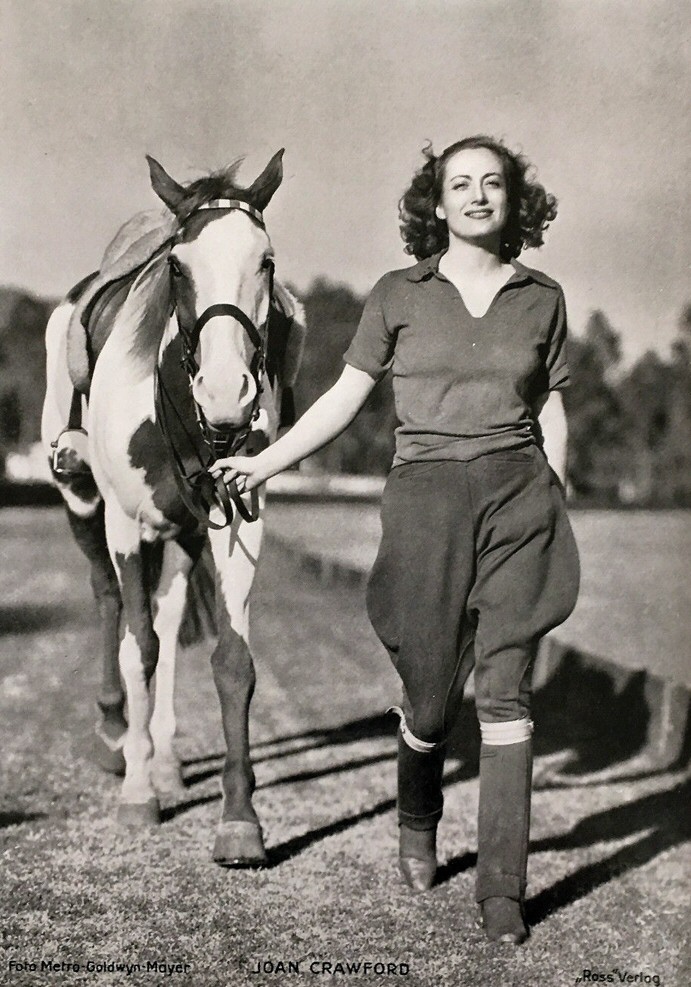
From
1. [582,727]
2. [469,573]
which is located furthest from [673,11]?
[582,727]

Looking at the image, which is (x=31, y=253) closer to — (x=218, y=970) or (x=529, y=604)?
(x=529, y=604)

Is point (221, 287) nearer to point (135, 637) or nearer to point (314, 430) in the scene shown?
point (314, 430)

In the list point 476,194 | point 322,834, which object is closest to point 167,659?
point 322,834

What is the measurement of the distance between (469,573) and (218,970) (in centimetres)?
134

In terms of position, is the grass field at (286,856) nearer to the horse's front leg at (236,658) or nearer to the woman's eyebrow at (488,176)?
the horse's front leg at (236,658)

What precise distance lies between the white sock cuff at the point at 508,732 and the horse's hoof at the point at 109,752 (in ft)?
6.08

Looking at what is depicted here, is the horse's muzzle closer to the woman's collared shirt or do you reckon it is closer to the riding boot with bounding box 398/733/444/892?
the woman's collared shirt

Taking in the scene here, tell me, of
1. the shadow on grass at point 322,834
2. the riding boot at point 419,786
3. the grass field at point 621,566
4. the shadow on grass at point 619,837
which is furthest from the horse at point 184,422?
the grass field at point 621,566

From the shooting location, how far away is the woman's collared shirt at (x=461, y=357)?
131 inches

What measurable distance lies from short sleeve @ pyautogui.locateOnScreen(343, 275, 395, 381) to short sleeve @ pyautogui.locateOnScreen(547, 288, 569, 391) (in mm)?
488

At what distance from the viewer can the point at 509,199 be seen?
3502 millimetres

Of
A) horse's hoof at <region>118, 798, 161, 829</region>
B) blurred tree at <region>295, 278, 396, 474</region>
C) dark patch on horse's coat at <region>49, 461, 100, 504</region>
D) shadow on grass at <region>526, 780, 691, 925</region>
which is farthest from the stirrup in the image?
shadow on grass at <region>526, 780, 691, 925</region>

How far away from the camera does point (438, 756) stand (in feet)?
11.8

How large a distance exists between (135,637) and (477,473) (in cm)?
161
